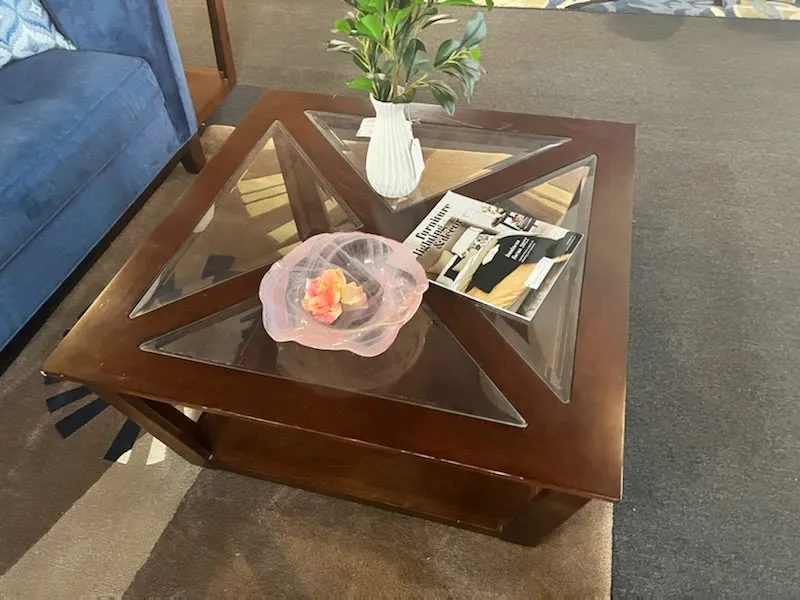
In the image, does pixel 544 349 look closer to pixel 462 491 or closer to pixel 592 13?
pixel 462 491

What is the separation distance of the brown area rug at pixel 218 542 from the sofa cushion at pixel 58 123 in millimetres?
504

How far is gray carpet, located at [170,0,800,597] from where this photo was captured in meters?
1.25

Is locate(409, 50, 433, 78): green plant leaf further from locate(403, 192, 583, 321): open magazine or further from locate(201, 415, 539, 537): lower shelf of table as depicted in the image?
locate(201, 415, 539, 537): lower shelf of table

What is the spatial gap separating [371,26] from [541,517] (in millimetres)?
846

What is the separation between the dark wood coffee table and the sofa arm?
1.44 ft

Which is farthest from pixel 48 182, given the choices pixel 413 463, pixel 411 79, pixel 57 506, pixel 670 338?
pixel 670 338

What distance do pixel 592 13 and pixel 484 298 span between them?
7.00 ft

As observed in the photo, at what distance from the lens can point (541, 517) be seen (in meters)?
1.10

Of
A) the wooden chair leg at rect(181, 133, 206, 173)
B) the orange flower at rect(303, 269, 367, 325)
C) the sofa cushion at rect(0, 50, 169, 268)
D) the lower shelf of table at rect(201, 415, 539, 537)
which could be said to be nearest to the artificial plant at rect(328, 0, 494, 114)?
the orange flower at rect(303, 269, 367, 325)

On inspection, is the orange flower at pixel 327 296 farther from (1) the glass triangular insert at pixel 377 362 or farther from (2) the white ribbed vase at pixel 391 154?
(2) the white ribbed vase at pixel 391 154

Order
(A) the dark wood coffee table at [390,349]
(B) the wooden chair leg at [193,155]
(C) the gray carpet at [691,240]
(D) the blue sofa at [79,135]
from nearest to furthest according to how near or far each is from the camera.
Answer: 1. (A) the dark wood coffee table at [390,349]
2. (C) the gray carpet at [691,240]
3. (D) the blue sofa at [79,135]
4. (B) the wooden chair leg at [193,155]

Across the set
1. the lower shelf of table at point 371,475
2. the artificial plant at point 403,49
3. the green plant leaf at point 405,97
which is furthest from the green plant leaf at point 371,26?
the lower shelf of table at point 371,475

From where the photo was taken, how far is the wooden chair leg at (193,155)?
2002 millimetres

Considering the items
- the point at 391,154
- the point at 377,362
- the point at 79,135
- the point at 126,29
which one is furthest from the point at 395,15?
the point at 126,29
